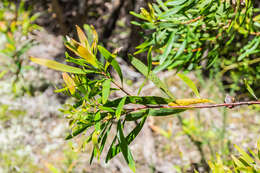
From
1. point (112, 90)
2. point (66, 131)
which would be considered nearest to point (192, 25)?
point (112, 90)

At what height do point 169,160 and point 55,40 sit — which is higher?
point 55,40

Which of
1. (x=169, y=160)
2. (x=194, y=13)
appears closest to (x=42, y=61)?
(x=194, y=13)

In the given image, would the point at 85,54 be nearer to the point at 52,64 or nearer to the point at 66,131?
the point at 52,64

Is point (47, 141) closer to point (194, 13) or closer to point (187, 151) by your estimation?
point (187, 151)

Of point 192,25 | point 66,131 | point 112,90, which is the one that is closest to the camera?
point 112,90

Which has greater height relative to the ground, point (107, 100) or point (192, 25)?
point (192, 25)

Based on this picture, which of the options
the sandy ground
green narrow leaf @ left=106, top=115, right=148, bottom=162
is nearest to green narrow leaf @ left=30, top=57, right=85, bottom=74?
green narrow leaf @ left=106, top=115, right=148, bottom=162

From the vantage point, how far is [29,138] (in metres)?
1.90

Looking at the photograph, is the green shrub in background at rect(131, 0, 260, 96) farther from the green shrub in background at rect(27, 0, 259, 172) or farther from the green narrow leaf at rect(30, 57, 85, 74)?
the green narrow leaf at rect(30, 57, 85, 74)

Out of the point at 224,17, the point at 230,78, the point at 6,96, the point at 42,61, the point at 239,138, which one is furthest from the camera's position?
the point at 6,96

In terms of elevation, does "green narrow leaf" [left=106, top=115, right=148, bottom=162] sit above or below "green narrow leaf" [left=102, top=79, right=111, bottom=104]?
below

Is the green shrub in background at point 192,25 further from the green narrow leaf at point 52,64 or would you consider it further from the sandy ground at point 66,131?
the sandy ground at point 66,131

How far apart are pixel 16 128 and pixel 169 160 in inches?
53.1

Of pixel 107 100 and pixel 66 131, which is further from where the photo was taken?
pixel 66 131
